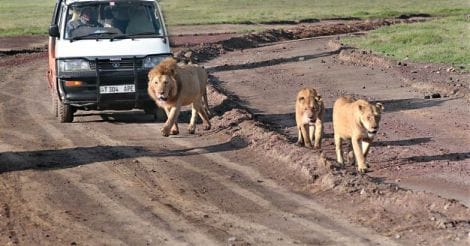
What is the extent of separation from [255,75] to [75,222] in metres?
16.9

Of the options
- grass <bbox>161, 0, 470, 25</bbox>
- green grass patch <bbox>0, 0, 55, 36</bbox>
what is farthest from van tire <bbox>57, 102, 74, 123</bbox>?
grass <bbox>161, 0, 470, 25</bbox>

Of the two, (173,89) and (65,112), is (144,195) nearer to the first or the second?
(173,89)

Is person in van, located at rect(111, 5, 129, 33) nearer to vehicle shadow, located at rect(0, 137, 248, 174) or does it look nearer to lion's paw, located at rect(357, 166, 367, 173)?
vehicle shadow, located at rect(0, 137, 248, 174)

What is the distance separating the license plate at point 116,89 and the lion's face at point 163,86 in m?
1.47

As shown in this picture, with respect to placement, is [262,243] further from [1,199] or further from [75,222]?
[1,199]

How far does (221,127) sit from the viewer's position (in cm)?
1545

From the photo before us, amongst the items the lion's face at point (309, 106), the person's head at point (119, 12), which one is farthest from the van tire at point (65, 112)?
the lion's face at point (309, 106)

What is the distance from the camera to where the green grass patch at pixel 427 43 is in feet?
87.7

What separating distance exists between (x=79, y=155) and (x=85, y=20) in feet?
13.5

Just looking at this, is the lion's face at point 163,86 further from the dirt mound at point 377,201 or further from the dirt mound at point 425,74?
the dirt mound at point 425,74

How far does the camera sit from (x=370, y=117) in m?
11.3

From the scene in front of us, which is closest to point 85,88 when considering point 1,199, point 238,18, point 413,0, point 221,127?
point 221,127

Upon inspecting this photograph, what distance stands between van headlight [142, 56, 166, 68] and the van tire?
1.47 metres

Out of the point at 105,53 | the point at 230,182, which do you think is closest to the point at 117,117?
the point at 105,53
